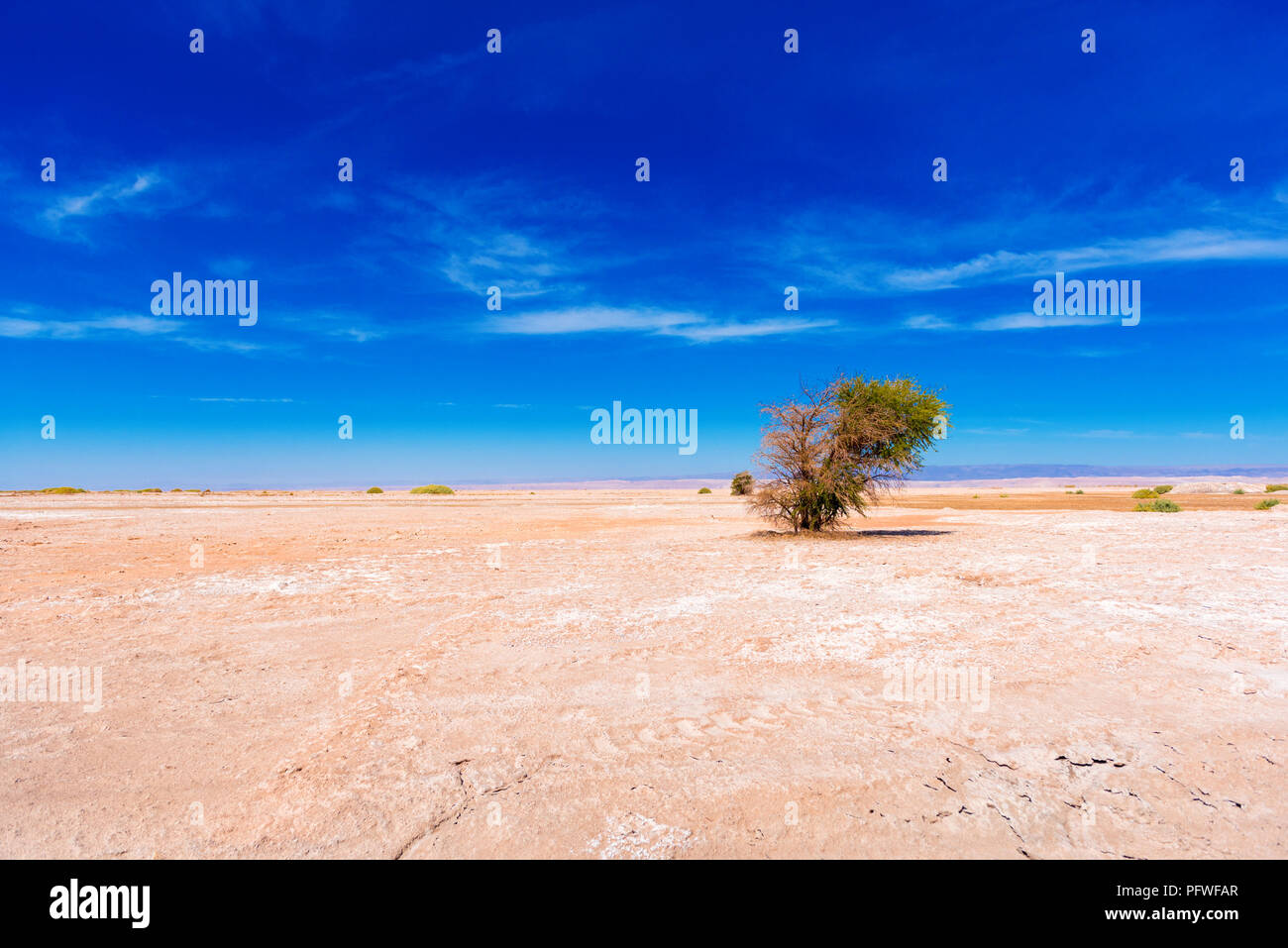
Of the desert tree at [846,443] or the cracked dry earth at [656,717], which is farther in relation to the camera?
the desert tree at [846,443]

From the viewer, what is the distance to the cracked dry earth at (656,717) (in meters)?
3.84

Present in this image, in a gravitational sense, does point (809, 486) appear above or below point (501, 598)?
above

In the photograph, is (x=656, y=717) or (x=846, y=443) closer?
(x=656, y=717)

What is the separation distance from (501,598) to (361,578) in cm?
376

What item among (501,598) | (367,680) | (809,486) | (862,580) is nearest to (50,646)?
(367,680)

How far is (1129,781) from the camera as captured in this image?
14.1 feet

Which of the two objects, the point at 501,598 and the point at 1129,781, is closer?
the point at 1129,781

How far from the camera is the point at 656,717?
18.4 ft

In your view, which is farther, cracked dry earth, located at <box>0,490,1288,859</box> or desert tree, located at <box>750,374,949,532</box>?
desert tree, located at <box>750,374,949,532</box>

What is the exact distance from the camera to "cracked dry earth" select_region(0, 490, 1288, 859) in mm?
3842
